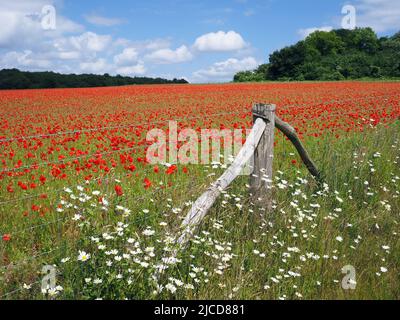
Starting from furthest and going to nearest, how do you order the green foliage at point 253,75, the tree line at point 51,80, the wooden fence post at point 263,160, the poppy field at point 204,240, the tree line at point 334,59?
the green foliage at point 253,75
the tree line at point 334,59
the tree line at point 51,80
the wooden fence post at point 263,160
the poppy field at point 204,240

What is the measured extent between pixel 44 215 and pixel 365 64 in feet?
207

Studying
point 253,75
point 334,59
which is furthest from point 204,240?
point 253,75

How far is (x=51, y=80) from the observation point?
5484 centimetres

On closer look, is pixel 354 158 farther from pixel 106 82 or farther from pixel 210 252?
pixel 106 82

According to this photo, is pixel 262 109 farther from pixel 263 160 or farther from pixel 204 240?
pixel 204 240

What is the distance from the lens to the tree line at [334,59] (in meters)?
58.2

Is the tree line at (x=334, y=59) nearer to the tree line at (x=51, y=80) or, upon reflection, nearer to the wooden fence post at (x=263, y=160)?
the tree line at (x=51, y=80)

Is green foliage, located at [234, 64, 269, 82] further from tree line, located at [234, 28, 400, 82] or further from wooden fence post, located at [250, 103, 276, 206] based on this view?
wooden fence post, located at [250, 103, 276, 206]

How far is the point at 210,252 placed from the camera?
374cm

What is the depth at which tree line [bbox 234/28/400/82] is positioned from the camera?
2293 inches

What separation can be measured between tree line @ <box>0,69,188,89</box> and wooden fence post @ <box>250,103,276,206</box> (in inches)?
2054

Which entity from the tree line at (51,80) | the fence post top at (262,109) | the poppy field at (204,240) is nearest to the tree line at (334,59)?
the tree line at (51,80)

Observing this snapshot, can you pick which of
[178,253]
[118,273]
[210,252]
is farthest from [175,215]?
[118,273]

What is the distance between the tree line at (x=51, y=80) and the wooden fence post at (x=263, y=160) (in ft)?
171
